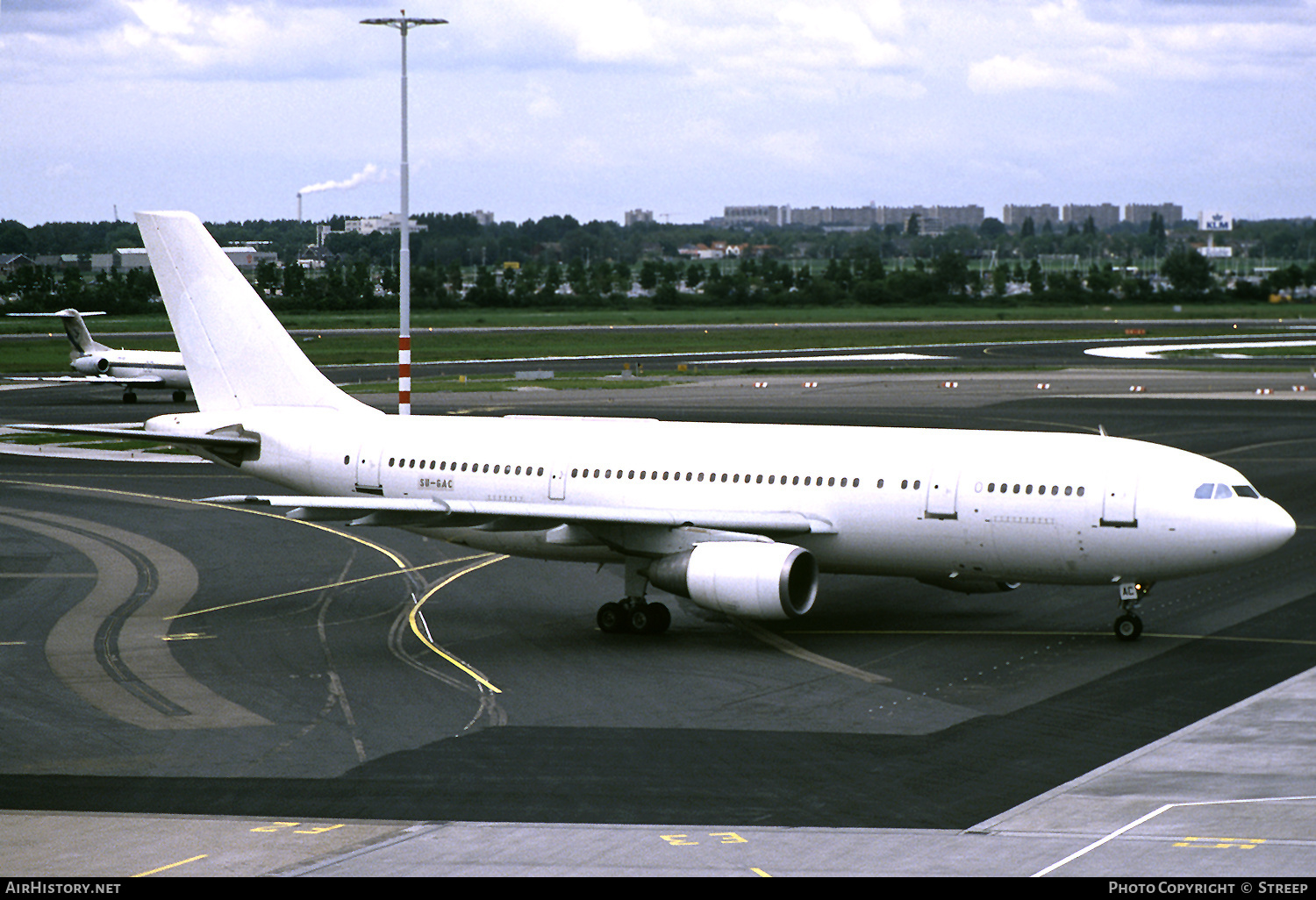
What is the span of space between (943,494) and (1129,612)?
4542mm

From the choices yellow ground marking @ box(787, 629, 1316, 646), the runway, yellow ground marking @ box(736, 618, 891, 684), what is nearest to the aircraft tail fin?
the runway

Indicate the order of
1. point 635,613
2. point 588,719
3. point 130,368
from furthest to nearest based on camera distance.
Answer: point 130,368 < point 635,613 < point 588,719

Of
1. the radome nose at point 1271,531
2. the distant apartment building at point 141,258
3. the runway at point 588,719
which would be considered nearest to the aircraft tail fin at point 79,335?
the distant apartment building at point 141,258

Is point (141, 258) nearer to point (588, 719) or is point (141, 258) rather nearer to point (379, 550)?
point (379, 550)

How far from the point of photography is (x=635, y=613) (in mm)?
34000

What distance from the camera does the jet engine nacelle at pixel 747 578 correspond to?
31.3 meters

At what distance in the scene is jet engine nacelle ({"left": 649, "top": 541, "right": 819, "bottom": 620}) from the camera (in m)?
31.3

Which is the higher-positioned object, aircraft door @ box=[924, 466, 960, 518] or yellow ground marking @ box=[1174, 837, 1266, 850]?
aircraft door @ box=[924, 466, 960, 518]

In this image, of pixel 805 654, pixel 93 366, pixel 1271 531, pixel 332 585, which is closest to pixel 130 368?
pixel 93 366

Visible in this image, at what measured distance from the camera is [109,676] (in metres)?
29.6

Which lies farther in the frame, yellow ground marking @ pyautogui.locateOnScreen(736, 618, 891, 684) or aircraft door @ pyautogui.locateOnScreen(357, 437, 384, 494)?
aircraft door @ pyautogui.locateOnScreen(357, 437, 384, 494)

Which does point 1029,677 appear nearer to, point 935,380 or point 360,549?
point 360,549

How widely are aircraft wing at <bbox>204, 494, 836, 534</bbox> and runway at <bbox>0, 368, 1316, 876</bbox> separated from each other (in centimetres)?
240

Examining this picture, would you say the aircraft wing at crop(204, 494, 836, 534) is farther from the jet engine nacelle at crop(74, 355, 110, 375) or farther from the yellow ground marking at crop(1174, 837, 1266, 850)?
the jet engine nacelle at crop(74, 355, 110, 375)
